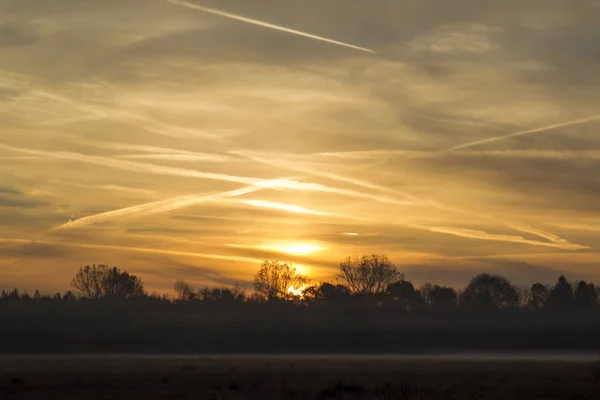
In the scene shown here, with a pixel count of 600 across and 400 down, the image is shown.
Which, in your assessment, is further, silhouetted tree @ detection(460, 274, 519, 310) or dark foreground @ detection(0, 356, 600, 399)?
silhouetted tree @ detection(460, 274, 519, 310)

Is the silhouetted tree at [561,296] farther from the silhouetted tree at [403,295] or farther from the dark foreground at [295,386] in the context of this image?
the dark foreground at [295,386]

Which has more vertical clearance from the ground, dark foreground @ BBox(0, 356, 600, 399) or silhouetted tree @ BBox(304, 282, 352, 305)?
silhouetted tree @ BBox(304, 282, 352, 305)

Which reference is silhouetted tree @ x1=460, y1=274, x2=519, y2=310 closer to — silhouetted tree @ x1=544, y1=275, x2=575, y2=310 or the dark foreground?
silhouetted tree @ x1=544, y1=275, x2=575, y2=310

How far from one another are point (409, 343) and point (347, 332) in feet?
29.0

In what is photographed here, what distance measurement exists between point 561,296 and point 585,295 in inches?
222

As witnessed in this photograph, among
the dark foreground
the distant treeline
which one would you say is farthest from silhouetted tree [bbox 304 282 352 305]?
the dark foreground

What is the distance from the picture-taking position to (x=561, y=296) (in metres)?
171

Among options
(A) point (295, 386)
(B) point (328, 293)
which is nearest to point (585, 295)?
(B) point (328, 293)

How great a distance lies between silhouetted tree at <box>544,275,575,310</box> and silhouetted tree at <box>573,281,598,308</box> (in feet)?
3.66

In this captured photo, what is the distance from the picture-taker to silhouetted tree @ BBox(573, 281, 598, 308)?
167 metres

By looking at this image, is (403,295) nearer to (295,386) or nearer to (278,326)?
(278,326)

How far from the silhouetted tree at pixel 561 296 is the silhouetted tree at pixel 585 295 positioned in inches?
43.9

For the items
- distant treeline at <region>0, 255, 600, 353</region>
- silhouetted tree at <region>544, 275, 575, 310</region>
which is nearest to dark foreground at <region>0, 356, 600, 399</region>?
distant treeline at <region>0, 255, 600, 353</region>

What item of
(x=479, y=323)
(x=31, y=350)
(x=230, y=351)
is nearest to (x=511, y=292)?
(x=479, y=323)
